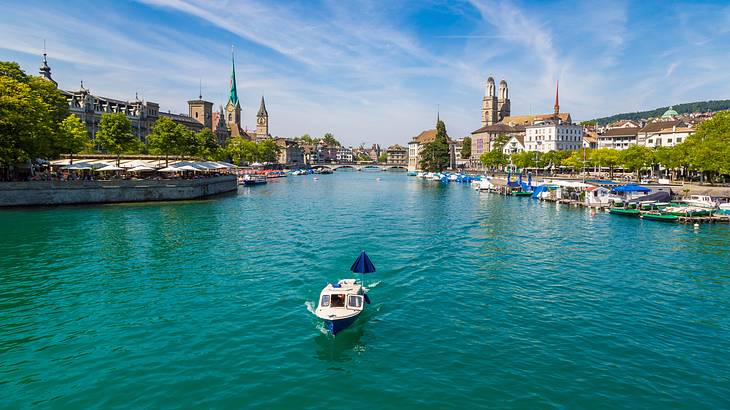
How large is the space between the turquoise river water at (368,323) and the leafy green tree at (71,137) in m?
31.7

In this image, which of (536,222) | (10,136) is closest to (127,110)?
(10,136)

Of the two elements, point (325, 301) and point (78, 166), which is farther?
point (78, 166)

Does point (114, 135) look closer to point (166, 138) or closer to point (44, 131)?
point (166, 138)

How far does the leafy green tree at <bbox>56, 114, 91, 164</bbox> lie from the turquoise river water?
3167 cm

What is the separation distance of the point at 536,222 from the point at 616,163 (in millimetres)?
70217

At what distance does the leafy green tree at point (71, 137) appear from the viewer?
233 ft

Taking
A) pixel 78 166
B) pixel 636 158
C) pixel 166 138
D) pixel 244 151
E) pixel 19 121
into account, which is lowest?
pixel 78 166

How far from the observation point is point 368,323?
22.0m

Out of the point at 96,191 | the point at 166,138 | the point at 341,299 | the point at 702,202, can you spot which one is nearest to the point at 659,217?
the point at 702,202

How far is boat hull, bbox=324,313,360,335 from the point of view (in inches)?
773

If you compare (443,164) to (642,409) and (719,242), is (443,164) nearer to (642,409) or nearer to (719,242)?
(719,242)

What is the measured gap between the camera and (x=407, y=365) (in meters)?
17.6

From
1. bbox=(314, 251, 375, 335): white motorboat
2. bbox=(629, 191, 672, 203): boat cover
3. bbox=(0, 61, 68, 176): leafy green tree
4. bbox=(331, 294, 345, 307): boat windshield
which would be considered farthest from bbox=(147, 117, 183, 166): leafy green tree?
bbox=(629, 191, 672, 203): boat cover

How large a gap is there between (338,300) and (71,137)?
74271 mm
